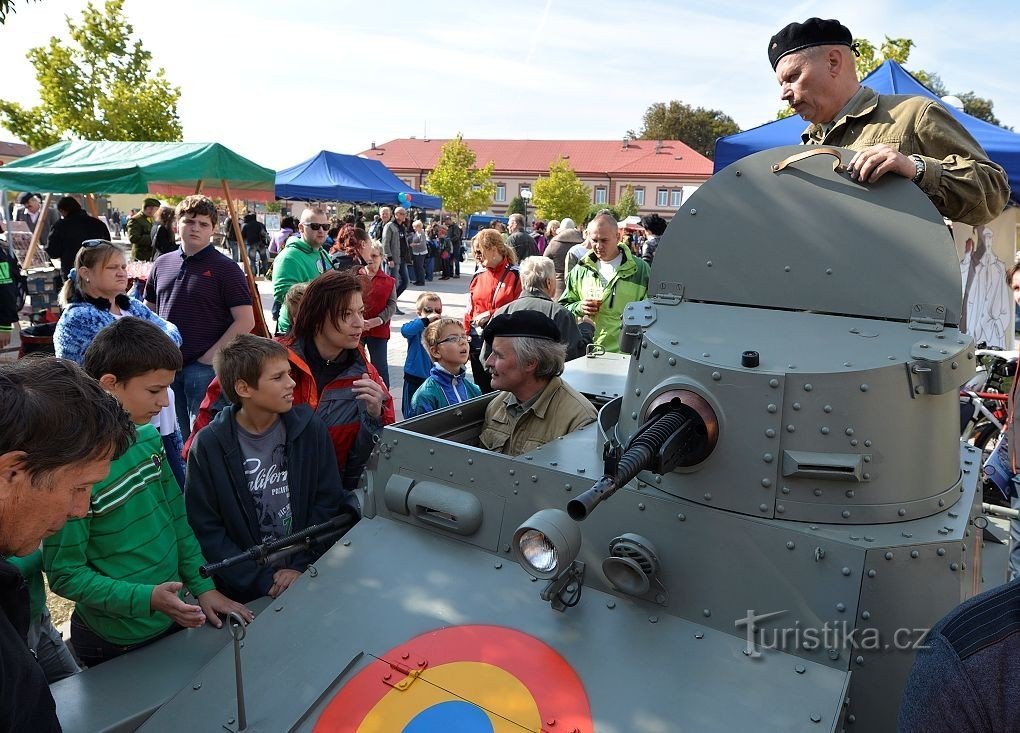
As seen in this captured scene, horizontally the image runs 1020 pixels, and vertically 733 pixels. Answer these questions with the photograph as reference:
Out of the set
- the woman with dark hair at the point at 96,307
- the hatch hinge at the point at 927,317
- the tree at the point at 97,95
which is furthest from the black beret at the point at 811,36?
the tree at the point at 97,95

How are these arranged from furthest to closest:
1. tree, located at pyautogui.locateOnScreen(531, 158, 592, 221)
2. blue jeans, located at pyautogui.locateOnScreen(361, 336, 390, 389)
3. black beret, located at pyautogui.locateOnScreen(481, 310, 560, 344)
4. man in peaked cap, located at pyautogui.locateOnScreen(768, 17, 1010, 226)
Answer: tree, located at pyautogui.locateOnScreen(531, 158, 592, 221) < blue jeans, located at pyautogui.locateOnScreen(361, 336, 390, 389) < black beret, located at pyautogui.locateOnScreen(481, 310, 560, 344) < man in peaked cap, located at pyautogui.locateOnScreen(768, 17, 1010, 226)

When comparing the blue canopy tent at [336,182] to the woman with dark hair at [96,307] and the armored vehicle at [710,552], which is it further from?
the armored vehicle at [710,552]

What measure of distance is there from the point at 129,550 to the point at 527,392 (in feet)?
5.90

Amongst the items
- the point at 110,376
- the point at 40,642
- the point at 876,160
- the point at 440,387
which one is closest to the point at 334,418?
the point at 440,387

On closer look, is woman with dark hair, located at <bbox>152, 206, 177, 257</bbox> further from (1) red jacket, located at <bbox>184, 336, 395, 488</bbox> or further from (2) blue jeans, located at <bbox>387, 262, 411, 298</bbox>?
(2) blue jeans, located at <bbox>387, 262, 411, 298</bbox>

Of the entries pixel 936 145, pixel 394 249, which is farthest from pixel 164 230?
pixel 394 249

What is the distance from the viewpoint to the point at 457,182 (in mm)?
50625

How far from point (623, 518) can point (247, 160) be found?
7675 millimetres

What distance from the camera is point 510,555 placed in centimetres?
267

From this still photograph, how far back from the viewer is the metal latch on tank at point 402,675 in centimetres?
223

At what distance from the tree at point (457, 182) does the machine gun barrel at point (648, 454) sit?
162 feet

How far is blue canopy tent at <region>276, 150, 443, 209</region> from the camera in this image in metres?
17.2

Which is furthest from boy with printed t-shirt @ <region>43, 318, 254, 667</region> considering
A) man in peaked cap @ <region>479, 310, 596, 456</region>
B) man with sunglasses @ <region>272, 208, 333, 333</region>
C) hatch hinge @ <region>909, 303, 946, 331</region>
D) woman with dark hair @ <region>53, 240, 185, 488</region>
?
man with sunglasses @ <region>272, 208, 333, 333</region>

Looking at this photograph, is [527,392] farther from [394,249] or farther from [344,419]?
[394,249]
